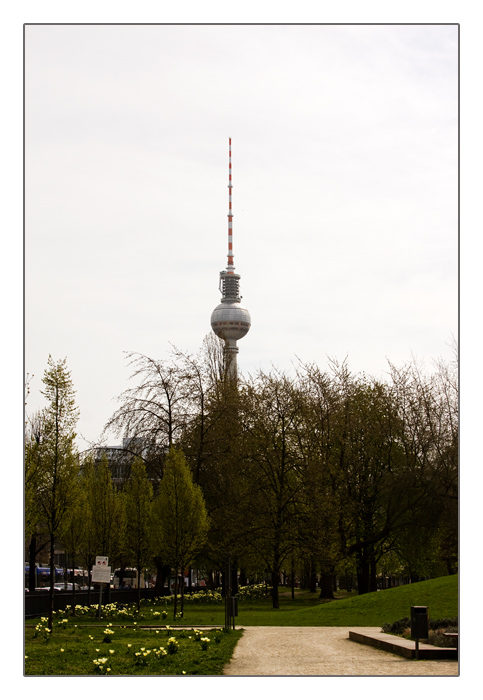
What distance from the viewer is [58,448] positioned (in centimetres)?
2436

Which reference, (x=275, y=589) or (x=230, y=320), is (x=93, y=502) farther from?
(x=230, y=320)

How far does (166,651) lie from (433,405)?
101ft

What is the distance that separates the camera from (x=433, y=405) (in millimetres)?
45594

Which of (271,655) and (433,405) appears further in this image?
(433,405)

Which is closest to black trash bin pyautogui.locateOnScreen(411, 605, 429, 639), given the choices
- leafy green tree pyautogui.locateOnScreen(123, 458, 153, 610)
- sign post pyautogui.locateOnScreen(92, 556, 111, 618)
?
sign post pyautogui.locateOnScreen(92, 556, 111, 618)

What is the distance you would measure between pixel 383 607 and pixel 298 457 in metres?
13.8

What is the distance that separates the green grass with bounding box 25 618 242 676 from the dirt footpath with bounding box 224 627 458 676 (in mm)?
465

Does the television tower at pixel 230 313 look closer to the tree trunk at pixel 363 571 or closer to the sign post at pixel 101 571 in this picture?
the tree trunk at pixel 363 571

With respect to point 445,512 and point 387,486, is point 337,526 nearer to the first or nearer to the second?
point 387,486

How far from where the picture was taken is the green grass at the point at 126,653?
14945 millimetres

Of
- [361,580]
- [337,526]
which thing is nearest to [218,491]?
[337,526]

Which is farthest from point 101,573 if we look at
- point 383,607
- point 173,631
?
point 383,607

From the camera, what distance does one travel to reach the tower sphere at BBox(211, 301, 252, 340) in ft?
568

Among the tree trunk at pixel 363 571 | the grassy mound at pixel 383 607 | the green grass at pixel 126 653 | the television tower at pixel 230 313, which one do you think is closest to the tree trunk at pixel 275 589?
the tree trunk at pixel 363 571
